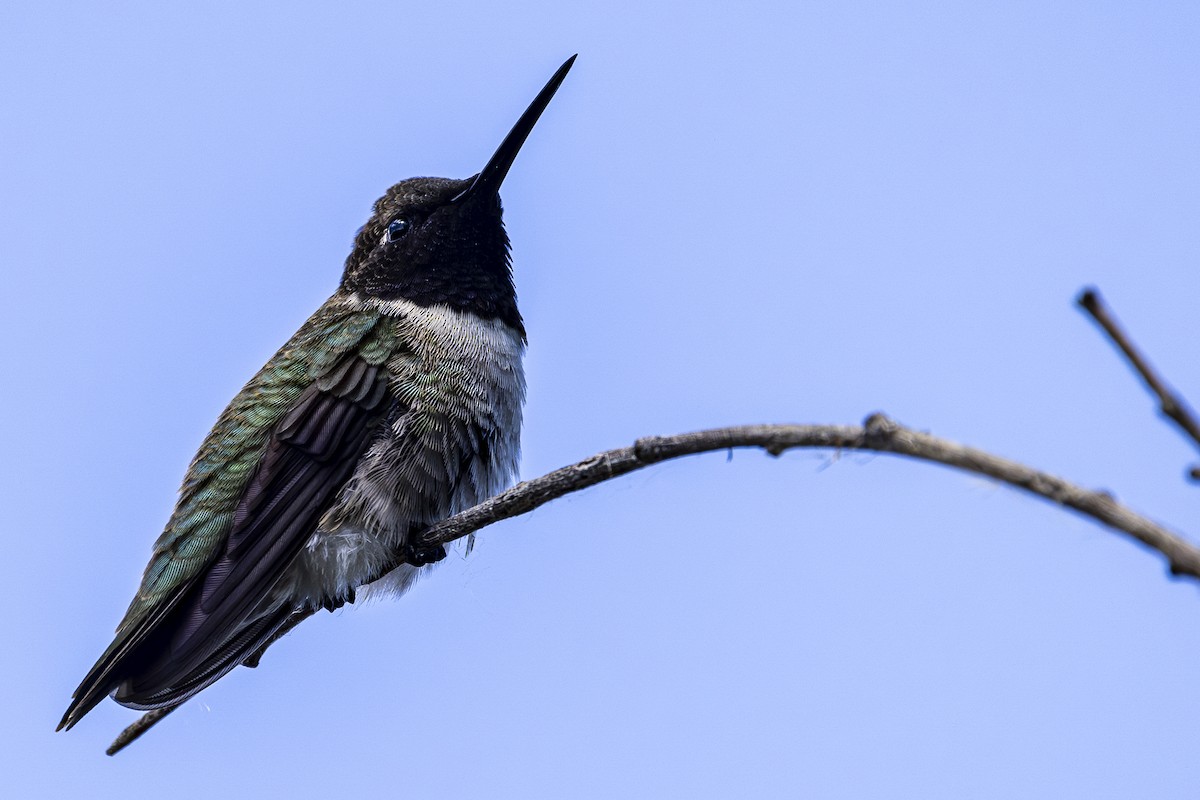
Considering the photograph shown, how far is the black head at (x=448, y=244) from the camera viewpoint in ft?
21.4

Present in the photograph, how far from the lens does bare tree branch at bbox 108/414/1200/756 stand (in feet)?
4.25

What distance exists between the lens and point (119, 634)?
543cm

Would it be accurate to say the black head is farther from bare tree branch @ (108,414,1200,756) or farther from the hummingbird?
bare tree branch @ (108,414,1200,756)

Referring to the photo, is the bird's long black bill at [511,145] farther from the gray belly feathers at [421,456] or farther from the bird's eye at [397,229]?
the gray belly feathers at [421,456]

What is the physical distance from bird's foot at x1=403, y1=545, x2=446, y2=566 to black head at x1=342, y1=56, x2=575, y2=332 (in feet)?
4.67

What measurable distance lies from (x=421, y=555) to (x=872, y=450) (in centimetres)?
384

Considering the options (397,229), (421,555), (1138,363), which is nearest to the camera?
(1138,363)

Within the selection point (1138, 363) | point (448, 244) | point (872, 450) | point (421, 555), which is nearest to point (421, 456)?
point (421, 555)

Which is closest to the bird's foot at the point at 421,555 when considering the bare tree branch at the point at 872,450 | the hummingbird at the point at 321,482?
the hummingbird at the point at 321,482

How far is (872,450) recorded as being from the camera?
1.81 m

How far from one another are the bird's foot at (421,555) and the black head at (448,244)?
4.67 ft

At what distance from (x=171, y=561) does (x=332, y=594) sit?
75 centimetres

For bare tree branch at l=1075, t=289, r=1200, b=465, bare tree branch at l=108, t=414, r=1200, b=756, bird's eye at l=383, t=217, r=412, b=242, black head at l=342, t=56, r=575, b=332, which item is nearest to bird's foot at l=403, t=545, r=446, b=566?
black head at l=342, t=56, r=575, b=332

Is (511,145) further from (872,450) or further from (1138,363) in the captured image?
(1138,363)
